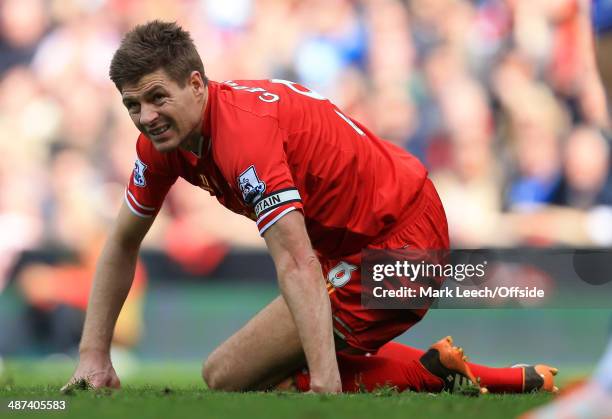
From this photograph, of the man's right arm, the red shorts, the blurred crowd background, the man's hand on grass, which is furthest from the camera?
the blurred crowd background

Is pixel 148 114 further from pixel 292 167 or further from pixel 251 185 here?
pixel 292 167

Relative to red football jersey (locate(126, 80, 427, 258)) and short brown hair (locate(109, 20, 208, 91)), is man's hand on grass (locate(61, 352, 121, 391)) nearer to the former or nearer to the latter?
red football jersey (locate(126, 80, 427, 258))

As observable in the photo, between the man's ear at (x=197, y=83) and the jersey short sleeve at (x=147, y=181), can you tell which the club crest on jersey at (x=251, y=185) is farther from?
the jersey short sleeve at (x=147, y=181)

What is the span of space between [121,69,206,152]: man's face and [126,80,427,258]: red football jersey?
10 centimetres

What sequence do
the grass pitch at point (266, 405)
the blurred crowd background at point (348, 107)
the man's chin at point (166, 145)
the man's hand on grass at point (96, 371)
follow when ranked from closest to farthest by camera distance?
the grass pitch at point (266, 405)
the man's chin at point (166, 145)
the man's hand on grass at point (96, 371)
the blurred crowd background at point (348, 107)

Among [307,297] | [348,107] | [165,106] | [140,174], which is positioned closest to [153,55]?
[165,106]

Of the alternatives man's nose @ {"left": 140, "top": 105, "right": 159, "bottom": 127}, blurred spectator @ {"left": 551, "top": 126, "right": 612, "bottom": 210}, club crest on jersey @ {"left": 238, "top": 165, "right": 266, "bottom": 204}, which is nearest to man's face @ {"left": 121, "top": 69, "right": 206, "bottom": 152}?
man's nose @ {"left": 140, "top": 105, "right": 159, "bottom": 127}

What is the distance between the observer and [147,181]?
16.6ft

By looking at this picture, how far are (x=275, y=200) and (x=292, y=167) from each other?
562 mm

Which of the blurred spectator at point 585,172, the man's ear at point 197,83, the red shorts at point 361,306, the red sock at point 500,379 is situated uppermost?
the blurred spectator at point 585,172

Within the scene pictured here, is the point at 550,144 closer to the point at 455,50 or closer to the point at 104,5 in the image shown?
the point at 455,50

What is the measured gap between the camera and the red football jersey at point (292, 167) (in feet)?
14.5

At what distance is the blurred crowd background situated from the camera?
9.24 m

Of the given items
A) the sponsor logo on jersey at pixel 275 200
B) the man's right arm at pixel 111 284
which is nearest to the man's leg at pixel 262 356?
the man's right arm at pixel 111 284
